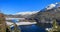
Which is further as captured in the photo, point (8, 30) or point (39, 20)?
point (39, 20)

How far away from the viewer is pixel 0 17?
3084 mm

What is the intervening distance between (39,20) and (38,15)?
78 centimetres

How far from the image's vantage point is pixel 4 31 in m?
2.64

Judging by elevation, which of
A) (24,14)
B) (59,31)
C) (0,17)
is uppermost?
(24,14)

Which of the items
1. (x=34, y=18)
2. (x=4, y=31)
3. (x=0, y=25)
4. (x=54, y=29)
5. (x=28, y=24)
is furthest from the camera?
(x=34, y=18)

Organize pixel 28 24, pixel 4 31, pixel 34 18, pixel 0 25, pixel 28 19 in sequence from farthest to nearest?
pixel 34 18, pixel 28 24, pixel 28 19, pixel 0 25, pixel 4 31

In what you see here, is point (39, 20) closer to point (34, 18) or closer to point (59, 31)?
point (34, 18)

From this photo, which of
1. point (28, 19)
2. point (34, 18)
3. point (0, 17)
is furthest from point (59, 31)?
point (34, 18)

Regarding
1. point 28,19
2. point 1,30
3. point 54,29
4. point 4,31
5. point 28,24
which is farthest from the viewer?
point 28,24

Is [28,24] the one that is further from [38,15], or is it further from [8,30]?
[8,30]

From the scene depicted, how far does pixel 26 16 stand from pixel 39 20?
3564 mm

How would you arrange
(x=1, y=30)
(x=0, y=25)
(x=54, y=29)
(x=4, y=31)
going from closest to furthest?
(x=54, y=29)
(x=4, y=31)
(x=1, y=30)
(x=0, y=25)

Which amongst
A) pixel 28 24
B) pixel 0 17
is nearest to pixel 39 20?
pixel 28 24

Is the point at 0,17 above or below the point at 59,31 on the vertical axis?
above
